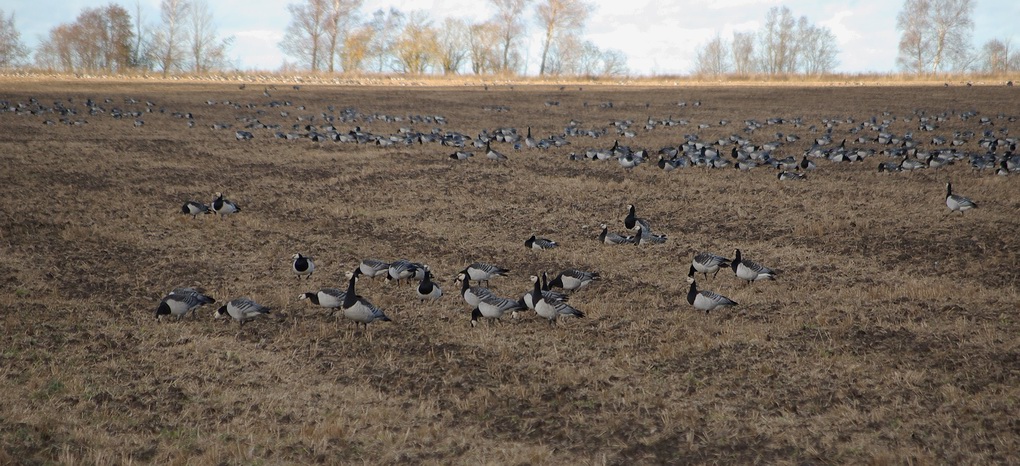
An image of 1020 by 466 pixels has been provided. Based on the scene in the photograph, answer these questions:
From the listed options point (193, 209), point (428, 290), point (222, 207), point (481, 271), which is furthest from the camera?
point (222, 207)

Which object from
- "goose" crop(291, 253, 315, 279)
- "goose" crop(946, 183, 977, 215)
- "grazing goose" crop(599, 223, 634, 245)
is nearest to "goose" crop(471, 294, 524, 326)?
"goose" crop(291, 253, 315, 279)

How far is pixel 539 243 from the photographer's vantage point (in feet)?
47.8

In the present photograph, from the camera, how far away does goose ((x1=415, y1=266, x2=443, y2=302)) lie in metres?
11.1

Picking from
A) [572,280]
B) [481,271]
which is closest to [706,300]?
[572,280]

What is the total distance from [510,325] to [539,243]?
4.46m

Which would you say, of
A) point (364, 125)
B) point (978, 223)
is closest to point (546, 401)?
point (978, 223)

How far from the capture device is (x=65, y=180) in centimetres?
2038

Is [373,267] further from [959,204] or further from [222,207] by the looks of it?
[959,204]

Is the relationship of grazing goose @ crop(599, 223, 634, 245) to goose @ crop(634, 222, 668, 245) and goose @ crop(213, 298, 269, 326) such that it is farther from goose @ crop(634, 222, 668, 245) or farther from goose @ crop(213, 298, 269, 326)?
goose @ crop(213, 298, 269, 326)

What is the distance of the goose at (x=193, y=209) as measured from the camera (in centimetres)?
1692

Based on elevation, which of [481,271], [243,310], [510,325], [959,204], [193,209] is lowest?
[510,325]

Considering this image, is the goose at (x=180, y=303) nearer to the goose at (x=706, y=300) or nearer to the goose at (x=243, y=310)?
the goose at (x=243, y=310)

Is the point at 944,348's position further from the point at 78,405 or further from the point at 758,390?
the point at 78,405

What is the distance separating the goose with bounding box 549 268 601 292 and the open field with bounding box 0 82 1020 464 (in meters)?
0.25
